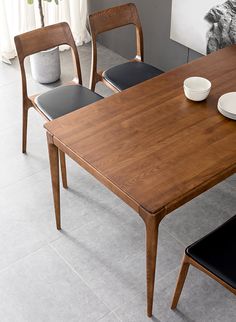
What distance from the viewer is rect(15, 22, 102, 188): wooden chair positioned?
106 inches

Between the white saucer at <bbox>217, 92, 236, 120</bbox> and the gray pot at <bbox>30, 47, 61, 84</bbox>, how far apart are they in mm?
1904

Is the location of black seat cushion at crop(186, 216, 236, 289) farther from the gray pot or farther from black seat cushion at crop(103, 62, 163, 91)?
the gray pot

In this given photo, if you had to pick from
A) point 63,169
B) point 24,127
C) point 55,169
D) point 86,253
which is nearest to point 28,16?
point 24,127

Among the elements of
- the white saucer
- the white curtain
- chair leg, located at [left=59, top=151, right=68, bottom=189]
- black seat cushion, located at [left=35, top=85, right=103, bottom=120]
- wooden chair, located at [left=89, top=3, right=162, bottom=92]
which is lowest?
chair leg, located at [left=59, top=151, right=68, bottom=189]

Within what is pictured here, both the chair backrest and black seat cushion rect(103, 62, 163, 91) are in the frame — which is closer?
the chair backrest

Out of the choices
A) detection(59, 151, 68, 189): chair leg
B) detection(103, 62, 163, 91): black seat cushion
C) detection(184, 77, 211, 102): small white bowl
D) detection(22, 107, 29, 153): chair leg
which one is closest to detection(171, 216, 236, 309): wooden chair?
detection(184, 77, 211, 102): small white bowl

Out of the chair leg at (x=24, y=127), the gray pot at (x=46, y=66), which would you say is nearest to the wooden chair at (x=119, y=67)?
the chair leg at (x=24, y=127)

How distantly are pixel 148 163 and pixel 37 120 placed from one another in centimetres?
169

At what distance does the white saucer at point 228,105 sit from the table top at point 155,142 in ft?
0.09

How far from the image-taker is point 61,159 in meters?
2.72

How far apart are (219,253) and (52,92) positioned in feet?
5.02

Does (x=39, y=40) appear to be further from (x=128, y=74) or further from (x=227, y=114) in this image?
(x=227, y=114)

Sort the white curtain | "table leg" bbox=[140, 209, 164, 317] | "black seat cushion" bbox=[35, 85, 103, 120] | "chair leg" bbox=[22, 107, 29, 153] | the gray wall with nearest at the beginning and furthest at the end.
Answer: "table leg" bbox=[140, 209, 164, 317], "black seat cushion" bbox=[35, 85, 103, 120], "chair leg" bbox=[22, 107, 29, 153], the gray wall, the white curtain

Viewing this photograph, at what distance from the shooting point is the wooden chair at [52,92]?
270cm
